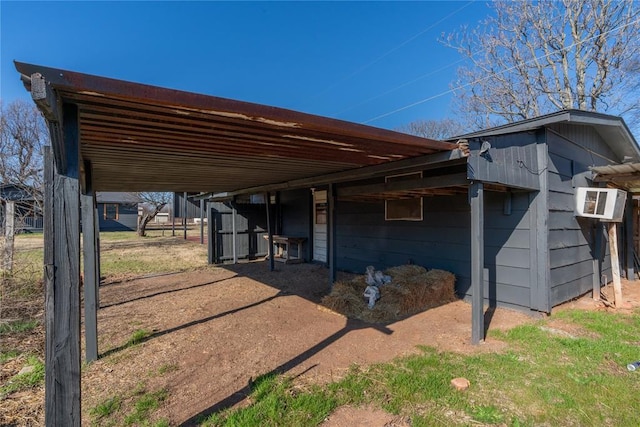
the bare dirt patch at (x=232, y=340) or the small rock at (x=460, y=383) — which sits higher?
the small rock at (x=460, y=383)

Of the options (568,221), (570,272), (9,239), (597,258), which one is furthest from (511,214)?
(9,239)

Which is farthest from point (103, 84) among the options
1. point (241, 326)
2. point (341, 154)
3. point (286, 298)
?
point (286, 298)

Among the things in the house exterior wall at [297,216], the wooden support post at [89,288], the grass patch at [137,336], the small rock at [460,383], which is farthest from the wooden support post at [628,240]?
the wooden support post at [89,288]

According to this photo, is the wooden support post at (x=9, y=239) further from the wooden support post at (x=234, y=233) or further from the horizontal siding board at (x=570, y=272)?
the horizontal siding board at (x=570, y=272)

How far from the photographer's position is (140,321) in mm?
4449

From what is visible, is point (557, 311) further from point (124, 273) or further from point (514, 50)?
point (514, 50)

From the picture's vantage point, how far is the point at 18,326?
4.18 meters

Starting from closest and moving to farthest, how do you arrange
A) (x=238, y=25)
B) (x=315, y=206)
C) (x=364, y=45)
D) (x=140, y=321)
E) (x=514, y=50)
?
(x=140, y=321) < (x=315, y=206) < (x=238, y=25) < (x=514, y=50) < (x=364, y=45)

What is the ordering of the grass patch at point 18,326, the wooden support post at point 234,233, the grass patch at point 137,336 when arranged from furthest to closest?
the wooden support post at point 234,233, the grass patch at point 18,326, the grass patch at point 137,336

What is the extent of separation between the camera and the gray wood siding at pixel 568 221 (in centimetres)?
466

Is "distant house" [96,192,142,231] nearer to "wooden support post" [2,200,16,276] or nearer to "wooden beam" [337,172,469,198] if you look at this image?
"wooden support post" [2,200,16,276]

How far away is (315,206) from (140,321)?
17.8ft

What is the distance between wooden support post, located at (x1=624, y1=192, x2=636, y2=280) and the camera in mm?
7093

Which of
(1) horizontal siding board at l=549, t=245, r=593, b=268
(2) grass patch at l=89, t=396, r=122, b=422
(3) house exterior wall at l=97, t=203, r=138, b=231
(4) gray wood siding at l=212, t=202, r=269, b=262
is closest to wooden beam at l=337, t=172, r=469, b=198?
(1) horizontal siding board at l=549, t=245, r=593, b=268
